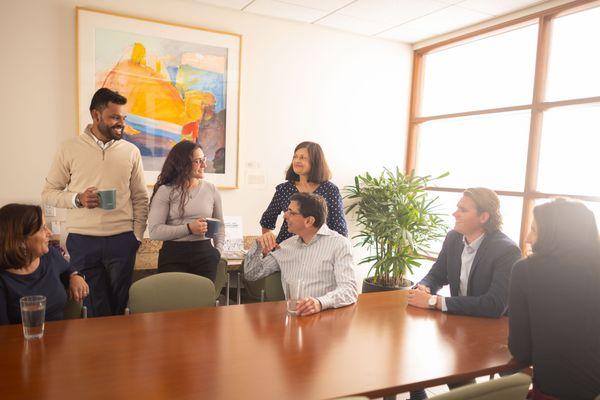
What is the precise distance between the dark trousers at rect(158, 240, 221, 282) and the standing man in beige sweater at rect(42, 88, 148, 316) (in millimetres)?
203

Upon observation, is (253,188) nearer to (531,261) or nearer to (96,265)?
(96,265)

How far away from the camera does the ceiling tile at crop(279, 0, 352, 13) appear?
13.1 ft

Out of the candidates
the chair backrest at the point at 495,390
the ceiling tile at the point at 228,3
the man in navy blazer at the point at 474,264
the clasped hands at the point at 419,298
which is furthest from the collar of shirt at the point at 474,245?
the ceiling tile at the point at 228,3

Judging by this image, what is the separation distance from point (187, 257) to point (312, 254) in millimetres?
816

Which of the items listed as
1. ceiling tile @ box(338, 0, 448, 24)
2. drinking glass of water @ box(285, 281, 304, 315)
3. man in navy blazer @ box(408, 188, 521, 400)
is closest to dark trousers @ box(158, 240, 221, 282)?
drinking glass of water @ box(285, 281, 304, 315)

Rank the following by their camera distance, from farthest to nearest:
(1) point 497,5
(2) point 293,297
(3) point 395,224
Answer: (3) point 395,224 < (1) point 497,5 < (2) point 293,297

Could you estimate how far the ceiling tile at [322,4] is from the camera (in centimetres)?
399

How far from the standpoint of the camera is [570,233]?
5.33ft

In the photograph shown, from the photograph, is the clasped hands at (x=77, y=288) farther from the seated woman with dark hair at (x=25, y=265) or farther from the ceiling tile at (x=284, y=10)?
the ceiling tile at (x=284, y=10)

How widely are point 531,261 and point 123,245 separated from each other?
6.98ft

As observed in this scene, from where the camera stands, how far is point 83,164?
2641mm

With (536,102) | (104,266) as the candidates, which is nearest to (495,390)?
(104,266)

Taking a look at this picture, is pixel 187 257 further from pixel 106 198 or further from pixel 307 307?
pixel 307 307

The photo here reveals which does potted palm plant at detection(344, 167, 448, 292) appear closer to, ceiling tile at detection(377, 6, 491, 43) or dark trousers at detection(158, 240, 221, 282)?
ceiling tile at detection(377, 6, 491, 43)
